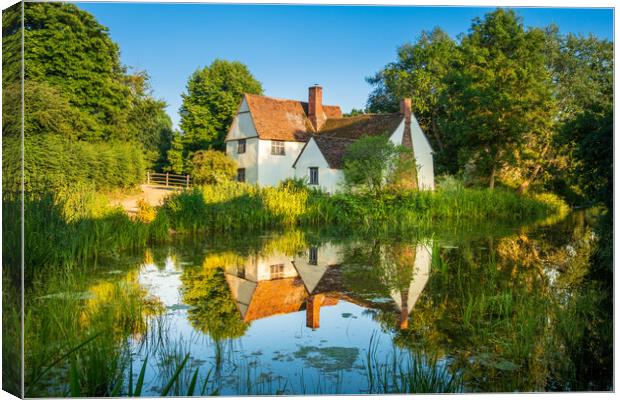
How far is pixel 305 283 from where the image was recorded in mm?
6082

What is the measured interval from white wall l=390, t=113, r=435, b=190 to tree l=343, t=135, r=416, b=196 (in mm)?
1302

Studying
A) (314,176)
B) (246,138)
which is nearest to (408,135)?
(314,176)

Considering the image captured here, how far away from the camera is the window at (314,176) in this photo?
1750cm

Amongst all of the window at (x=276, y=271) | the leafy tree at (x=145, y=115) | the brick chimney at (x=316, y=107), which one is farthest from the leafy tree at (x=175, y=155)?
the window at (x=276, y=271)

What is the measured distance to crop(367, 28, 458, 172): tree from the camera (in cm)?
1180

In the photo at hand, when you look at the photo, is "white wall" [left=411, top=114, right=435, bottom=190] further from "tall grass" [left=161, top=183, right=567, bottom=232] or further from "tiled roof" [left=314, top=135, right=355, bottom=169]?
"tiled roof" [left=314, top=135, right=355, bottom=169]

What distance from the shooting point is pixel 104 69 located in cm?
1521

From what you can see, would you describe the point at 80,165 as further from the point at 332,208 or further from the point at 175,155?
the point at 175,155

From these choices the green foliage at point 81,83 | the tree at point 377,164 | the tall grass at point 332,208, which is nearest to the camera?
the green foliage at point 81,83

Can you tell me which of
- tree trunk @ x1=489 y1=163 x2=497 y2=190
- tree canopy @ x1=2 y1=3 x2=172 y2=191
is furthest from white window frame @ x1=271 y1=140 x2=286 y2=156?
tree trunk @ x1=489 y1=163 x2=497 y2=190

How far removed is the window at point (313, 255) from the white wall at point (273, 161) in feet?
39.8

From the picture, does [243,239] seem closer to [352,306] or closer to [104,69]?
[352,306]

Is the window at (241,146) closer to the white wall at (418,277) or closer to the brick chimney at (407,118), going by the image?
the brick chimney at (407,118)

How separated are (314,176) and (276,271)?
36.3 feet
